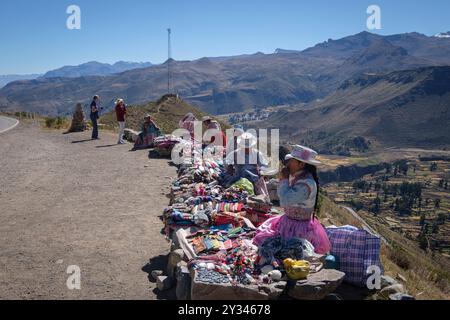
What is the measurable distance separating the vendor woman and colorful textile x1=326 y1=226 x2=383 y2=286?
0.77 feet

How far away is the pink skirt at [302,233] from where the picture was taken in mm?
6512

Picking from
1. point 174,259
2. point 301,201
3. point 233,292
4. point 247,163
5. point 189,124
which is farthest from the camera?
point 189,124

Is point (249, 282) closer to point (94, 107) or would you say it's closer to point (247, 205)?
point (247, 205)

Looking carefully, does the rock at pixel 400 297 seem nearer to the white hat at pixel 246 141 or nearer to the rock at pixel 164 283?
the rock at pixel 164 283

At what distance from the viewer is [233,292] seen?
18.2 ft

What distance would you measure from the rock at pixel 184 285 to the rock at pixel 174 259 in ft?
1.54

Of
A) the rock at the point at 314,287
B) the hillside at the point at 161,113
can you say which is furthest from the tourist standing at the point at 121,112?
the hillside at the point at 161,113

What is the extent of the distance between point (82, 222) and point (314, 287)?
5.62m

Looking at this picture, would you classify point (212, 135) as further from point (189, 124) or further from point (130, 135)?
point (130, 135)

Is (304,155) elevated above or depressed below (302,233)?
above

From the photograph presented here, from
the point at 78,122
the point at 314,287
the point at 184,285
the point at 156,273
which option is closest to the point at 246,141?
the point at 156,273

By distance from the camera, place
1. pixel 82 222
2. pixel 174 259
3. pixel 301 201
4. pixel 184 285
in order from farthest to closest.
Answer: pixel 82 222, pixel 174 259, pixel 301 201, pixel 184 285
